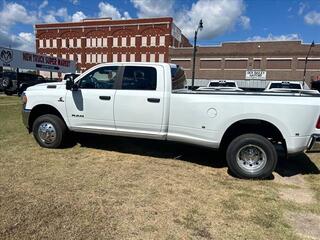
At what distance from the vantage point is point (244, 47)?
57531 millimetres

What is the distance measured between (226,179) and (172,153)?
180cm

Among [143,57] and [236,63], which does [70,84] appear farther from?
→ [143,57]

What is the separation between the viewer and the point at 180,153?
22.9 feet

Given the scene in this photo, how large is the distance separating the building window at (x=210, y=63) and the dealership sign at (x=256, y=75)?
5629 millimetres

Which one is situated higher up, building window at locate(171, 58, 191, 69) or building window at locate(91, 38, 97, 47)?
building window at locate(91, 38, 97, 47)

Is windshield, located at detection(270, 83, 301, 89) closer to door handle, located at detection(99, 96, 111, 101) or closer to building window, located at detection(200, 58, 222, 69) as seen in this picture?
door handle, located at detection(99, 96, 111, 101)

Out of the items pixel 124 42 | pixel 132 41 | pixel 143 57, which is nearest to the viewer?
pixel 143 57

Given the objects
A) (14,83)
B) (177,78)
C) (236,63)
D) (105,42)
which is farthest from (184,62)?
(177,78)

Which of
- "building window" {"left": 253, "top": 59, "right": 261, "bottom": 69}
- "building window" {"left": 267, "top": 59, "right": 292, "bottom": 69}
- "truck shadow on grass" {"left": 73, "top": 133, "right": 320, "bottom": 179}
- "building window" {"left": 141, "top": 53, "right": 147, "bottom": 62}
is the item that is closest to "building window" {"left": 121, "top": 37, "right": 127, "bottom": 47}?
"building window" {"left": 141, "top": 53, "right": 147, "bottom": 62}

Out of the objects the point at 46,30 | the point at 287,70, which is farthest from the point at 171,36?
the point at 46,30

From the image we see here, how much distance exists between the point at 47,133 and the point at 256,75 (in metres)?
54.0

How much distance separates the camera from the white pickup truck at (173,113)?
5.07m

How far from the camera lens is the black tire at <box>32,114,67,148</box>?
6.68m

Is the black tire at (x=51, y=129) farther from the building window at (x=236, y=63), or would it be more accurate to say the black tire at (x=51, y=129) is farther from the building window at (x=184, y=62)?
the building window at (x=236, y=63)
